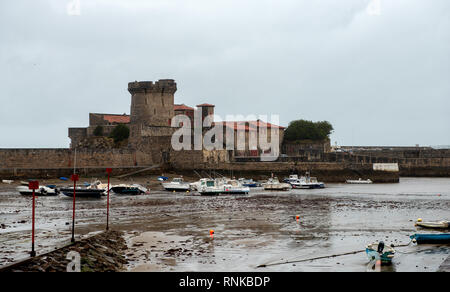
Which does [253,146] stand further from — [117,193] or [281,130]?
[117,193]

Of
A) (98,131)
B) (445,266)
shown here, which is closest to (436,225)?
(445,266)

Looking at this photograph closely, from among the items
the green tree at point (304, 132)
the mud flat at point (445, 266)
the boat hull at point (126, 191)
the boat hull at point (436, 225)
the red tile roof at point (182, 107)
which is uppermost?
the red tile roof at point (182, 107)

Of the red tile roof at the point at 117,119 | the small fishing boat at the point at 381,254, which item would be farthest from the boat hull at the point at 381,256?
the red tile roof at the point at 117,119

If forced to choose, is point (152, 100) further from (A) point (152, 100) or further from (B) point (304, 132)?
(B) point (304, 132)

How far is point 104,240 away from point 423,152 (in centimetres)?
6227

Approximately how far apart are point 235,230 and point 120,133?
36.2m

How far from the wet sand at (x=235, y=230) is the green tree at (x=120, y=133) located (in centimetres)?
2295

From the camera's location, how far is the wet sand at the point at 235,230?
1226 cm

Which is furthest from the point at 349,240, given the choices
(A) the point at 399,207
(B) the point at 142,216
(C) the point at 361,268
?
(A) the point at 399,207

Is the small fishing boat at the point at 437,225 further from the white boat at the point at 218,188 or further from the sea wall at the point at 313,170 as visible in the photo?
the sea wall at the point at 313,170

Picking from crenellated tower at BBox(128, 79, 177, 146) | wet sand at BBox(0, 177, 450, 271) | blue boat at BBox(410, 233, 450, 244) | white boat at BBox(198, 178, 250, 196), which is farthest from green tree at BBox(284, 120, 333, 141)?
blue boat at BBox(410, 233, 450, 244)

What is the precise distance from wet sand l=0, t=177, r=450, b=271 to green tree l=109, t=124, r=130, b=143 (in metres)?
22.9

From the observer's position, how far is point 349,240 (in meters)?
15.4

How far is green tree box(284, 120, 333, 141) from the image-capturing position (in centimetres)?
7025
